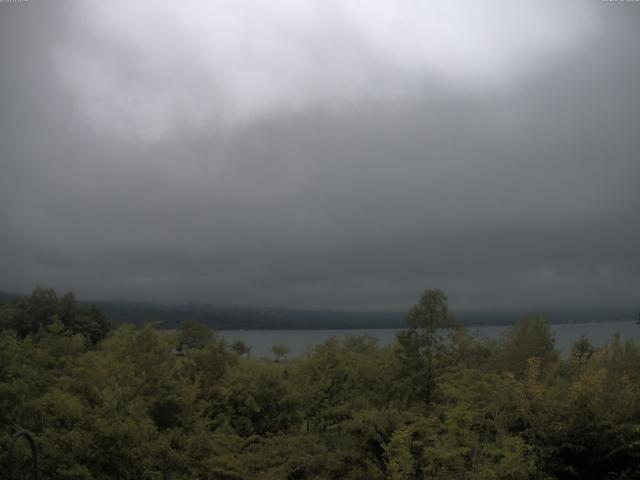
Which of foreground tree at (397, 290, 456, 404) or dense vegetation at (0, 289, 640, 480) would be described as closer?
dense vegetation at (0, 289, 640, 480)

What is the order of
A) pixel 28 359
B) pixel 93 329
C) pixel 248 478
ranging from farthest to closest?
pixel 93 329 → pixel 28 359 → pixel 248 478

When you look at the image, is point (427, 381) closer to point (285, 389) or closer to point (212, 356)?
point (285, 389)

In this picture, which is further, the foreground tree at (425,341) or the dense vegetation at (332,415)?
the foreground tree at (425,341)

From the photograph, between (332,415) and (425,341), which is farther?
(332,415)

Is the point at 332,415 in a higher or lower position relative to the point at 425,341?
lower

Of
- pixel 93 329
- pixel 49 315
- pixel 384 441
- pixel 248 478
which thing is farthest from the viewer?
pixel 93 329

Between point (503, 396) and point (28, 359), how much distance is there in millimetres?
18724

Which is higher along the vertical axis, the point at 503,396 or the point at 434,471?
the point at 503,396

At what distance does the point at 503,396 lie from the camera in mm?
18672

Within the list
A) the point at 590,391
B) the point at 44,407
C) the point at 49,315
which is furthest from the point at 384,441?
the point at 49,315

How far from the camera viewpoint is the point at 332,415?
92.6 feet

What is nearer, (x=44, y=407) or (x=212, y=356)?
(x=44, y=407)

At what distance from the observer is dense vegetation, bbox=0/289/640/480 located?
15.5 meters

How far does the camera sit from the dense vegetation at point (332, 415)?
15.5 m
